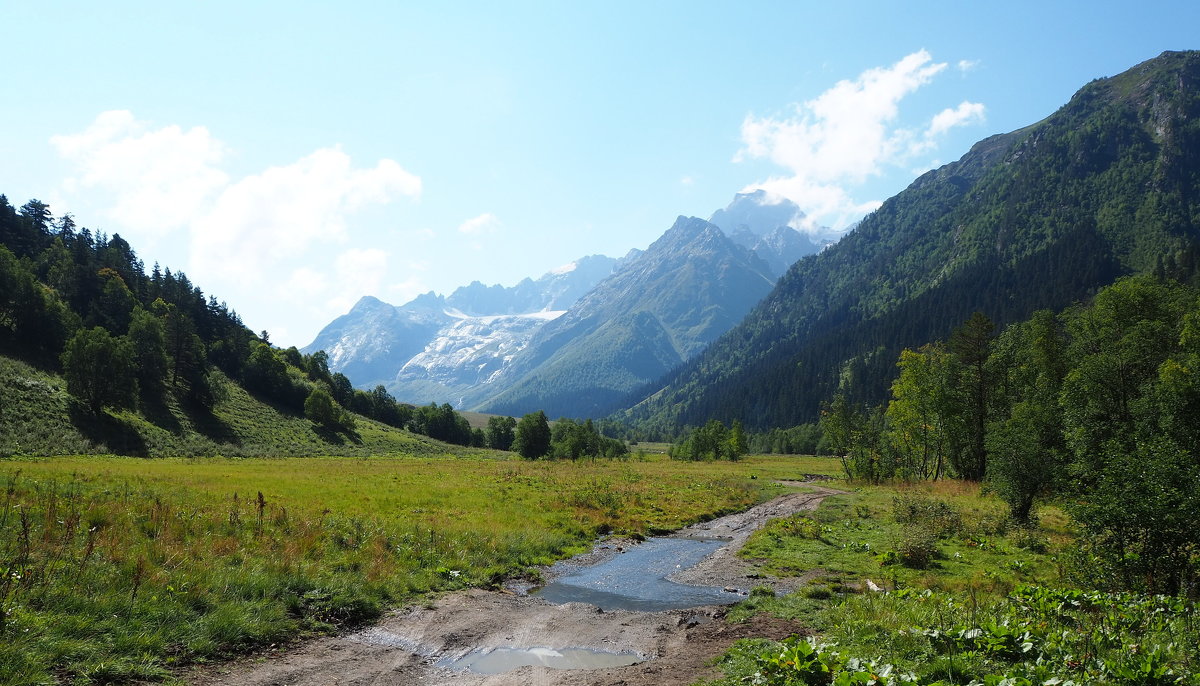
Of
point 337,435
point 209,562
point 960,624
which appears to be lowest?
point 960,624

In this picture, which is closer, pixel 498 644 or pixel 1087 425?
pixel 498 644

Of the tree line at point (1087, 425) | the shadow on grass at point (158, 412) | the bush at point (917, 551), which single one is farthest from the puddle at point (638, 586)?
the shadow on grass at point (158, 412)

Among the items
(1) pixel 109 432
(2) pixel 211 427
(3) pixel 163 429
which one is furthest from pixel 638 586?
(2) pixel 211 427

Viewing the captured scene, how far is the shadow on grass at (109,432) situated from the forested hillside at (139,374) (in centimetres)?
23

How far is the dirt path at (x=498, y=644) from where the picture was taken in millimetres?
11633

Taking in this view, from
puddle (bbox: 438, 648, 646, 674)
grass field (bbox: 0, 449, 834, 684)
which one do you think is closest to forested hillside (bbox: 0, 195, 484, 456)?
grass field (bbox: 0, 449, 834, 684)

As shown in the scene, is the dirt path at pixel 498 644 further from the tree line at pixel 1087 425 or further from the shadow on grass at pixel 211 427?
the shadow on grass at pixel 211 427

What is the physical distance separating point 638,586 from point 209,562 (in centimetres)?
1440

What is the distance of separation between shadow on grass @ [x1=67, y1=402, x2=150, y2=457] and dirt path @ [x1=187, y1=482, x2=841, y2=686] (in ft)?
243

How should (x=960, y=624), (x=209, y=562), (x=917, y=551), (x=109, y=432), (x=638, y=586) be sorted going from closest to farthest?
(x=960, y=624) < (x=209, y=562) < (x=638, y=586) < (x=917, y=551) < (x=109, y=432)

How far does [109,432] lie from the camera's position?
7206cm

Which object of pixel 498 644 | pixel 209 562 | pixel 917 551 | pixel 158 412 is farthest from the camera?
pixel 158 412

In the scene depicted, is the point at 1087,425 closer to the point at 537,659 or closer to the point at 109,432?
the point at 537,659

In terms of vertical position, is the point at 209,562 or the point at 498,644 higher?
the point at 209,562
